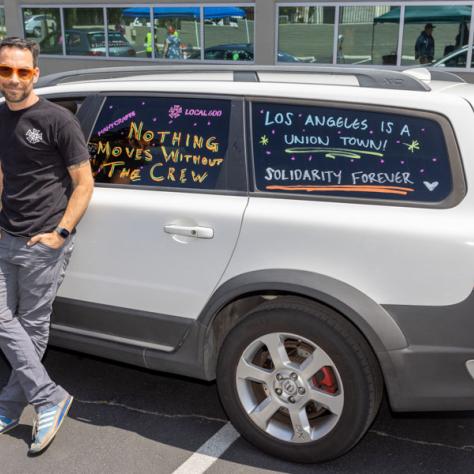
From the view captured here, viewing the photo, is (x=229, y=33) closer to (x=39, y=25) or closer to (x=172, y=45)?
(x=172, y=45)

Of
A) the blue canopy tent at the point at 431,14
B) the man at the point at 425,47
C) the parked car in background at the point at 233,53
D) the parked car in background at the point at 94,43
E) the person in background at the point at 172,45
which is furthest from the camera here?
the parked car in background at the point at 94,43

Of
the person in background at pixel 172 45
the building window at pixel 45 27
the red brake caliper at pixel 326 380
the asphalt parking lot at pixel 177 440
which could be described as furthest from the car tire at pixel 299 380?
the building window at pixel 45 27

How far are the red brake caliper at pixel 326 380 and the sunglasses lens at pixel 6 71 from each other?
1.89 m

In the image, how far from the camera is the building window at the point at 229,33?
13.9m

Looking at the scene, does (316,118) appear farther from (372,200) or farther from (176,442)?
(176,442)

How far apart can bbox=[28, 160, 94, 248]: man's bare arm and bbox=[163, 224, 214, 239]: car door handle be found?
1.31 ft

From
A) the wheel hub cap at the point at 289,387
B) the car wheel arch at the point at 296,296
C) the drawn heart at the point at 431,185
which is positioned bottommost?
the wheel hub cap at the point at 289,387

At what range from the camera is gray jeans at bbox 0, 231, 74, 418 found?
2996mm

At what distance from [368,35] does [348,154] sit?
11.1 meters

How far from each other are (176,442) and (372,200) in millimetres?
1528

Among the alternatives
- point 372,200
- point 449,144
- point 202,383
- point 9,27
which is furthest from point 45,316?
point 9,27

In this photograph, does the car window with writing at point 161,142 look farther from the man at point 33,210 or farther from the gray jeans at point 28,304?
the gray jeans at point 28,304

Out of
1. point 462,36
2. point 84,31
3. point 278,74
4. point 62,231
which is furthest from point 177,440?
point 84,31

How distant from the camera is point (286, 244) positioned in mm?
2752
